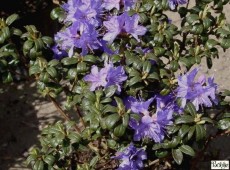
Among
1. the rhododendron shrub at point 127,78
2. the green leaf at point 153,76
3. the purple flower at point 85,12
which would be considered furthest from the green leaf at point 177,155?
the purple flower at point 85,12

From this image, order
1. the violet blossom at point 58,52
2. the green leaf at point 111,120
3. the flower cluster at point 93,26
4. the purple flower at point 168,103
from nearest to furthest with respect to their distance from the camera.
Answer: the green leaf at point 111,120 < the flower cluster at point 93,26 < the purple flower at point 168,103 < the violet blossom at point 58,52

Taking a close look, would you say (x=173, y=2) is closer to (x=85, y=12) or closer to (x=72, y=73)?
(x=85, y=12)

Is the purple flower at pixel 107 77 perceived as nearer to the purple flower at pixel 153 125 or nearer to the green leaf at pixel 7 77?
the purple flower at pixel 153 125

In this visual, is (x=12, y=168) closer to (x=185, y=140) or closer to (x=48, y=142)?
(x=48, y=142)

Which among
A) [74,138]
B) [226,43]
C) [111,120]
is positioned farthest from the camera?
[226,43]

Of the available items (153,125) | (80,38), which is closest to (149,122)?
(153,125)

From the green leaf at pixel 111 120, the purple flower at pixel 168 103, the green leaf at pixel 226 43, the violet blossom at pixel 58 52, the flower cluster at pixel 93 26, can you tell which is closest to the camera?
the green leaf at pixel 111 120

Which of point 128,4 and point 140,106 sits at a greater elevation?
point 128,4
